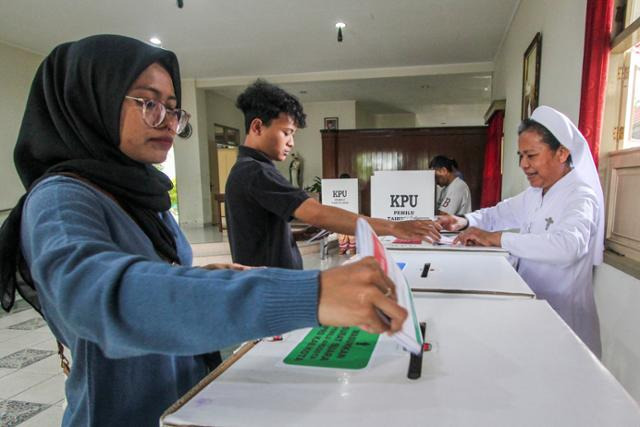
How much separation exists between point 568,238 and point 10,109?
20.3ft

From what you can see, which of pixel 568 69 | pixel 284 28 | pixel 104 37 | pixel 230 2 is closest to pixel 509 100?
pixel 568 69

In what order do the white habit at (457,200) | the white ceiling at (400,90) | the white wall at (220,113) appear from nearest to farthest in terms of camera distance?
1. the white habit at (457,200)
2. the white ceiling at (400,90)
3. the white wall at (220,113)

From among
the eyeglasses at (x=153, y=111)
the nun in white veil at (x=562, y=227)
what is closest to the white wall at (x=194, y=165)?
the nun in white veil at (x=562, y=227)

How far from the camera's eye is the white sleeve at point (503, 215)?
1.92 metres

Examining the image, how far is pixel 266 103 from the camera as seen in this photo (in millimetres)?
1376

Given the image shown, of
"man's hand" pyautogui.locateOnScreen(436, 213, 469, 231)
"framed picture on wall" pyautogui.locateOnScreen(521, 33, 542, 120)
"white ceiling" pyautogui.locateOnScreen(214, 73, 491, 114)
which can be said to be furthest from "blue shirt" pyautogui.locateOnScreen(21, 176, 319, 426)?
"white ceiling" pyautogui.locateOnScreen(214, 73, 491, 114)

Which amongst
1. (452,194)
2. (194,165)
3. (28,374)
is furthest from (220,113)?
(28,374)

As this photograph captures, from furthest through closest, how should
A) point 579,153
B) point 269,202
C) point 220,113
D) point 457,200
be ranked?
point 220,113
point 457,200
point 579,153
point 269,202

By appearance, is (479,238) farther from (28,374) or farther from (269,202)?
(28,374)

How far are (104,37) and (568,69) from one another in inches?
92.3

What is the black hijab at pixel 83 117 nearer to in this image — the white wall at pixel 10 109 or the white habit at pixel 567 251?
the white habit at pixel 567 251

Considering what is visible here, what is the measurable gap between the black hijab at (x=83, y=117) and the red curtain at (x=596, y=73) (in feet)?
5.65

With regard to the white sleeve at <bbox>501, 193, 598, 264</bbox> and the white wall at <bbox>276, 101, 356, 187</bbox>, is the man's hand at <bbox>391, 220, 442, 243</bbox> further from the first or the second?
the white wall at <bbox>276, 101, 356, 187</bbox>

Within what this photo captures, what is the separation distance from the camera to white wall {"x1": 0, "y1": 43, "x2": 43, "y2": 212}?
182 inches
